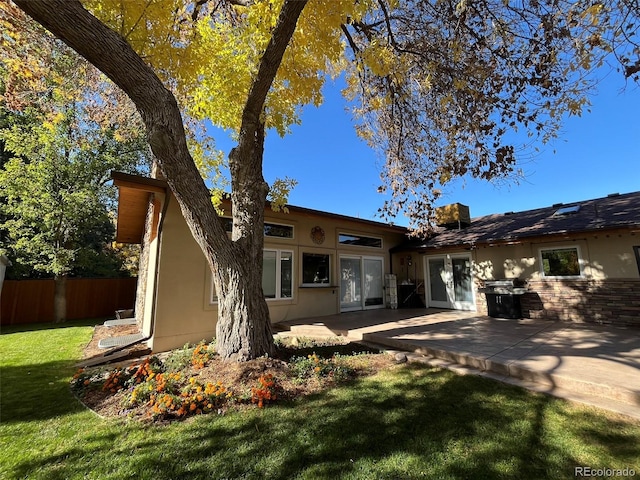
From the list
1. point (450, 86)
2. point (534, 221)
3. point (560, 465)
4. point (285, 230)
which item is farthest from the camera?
point (534, 221)

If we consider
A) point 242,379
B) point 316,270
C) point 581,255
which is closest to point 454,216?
point 581,255

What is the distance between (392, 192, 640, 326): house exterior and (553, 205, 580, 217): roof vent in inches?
1.1

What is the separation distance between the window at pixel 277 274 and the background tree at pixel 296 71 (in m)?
3.53

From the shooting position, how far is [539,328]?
7082 mm

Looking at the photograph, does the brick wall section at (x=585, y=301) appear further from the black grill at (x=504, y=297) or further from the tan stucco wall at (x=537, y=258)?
the black grill at (x=504, y=297)

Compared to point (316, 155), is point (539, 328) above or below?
below

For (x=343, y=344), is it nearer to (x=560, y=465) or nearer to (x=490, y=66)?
(x=560, y=465)

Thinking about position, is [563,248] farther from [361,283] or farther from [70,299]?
[70,299]

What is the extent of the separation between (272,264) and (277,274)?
337 millimetres

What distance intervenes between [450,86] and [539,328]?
19.9 ft

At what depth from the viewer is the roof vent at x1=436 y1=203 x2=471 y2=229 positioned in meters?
12.2

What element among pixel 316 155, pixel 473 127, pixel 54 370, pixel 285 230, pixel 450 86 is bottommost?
pixel 54 370

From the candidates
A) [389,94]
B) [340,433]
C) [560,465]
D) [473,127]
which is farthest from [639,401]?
[389,94]

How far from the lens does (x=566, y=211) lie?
955 cm
